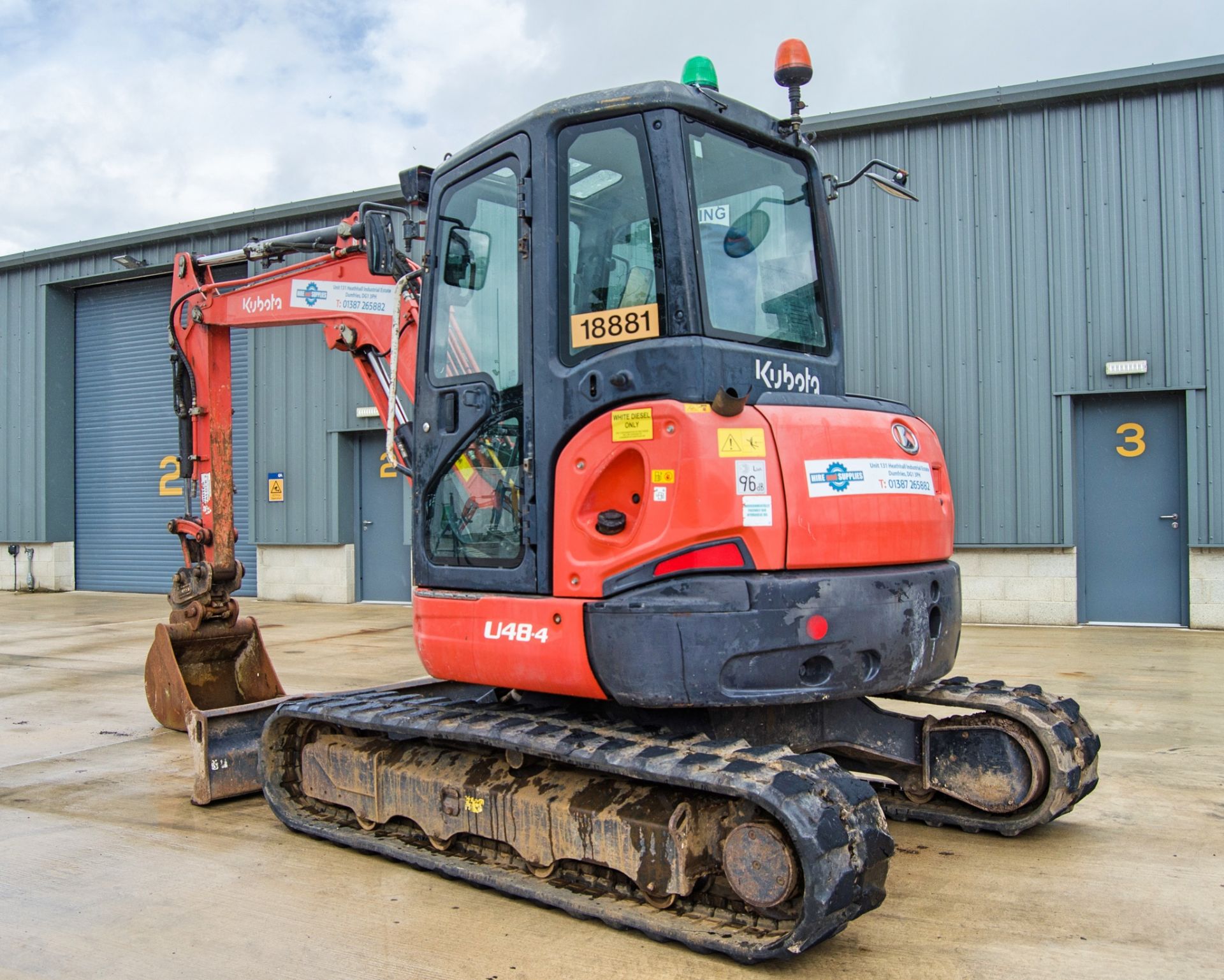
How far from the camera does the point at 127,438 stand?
19.6m

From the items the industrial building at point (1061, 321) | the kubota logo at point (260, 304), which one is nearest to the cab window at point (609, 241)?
the kubota logo at point (260, 304)

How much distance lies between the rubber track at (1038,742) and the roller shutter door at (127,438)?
15.5m

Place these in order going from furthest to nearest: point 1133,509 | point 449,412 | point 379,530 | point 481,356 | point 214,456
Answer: point 379,530 → point 1133,509 → point 214,456 → point 449,412 → point 481,356

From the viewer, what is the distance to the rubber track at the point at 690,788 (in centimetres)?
325

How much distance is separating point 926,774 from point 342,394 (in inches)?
524

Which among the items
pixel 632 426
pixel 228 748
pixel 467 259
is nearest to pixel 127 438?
pixel 228 748

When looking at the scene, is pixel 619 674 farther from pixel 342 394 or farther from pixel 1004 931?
pixel 342 394

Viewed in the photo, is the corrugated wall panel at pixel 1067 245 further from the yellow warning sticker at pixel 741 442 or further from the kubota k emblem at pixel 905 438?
the yellow warning sticker at pixel 741 442

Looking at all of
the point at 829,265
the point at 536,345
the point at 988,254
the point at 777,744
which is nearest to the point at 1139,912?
the point at 777,744

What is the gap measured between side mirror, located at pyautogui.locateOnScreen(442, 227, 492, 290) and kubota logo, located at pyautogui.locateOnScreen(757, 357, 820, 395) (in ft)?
4.16

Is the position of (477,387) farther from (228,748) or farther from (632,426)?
(228,748)

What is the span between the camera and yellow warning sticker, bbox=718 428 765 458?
3.66m

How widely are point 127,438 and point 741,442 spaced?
18525 millimetres

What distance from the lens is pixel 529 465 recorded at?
4.12 metres
